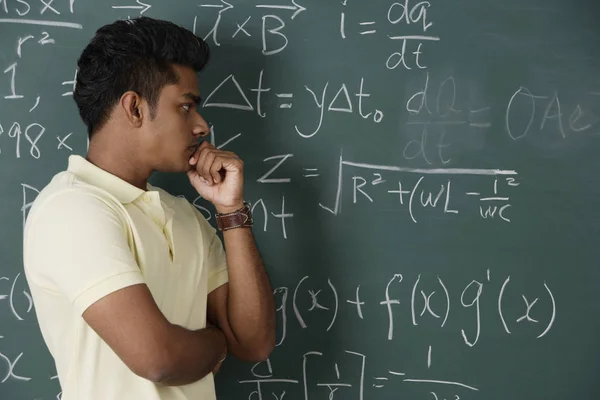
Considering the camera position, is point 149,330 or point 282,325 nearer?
point 149,330

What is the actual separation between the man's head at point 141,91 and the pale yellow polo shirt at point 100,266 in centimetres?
11

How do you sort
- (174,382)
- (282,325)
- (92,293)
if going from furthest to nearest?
(282,325)
(174,382)
(92,293)

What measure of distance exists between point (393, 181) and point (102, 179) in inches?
39.0

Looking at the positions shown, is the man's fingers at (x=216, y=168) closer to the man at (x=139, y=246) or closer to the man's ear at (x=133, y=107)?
the man at (x=139, y=246)

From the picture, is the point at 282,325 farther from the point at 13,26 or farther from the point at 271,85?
the point at 13,26

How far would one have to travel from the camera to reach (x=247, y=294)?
1701 millimetres

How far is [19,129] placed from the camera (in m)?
1.99

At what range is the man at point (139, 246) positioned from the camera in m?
1.29

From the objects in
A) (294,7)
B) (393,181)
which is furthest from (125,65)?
(393,181)

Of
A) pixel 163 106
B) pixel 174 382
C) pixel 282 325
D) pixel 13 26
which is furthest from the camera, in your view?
pixel 282 325

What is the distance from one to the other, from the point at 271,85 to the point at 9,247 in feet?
3.32

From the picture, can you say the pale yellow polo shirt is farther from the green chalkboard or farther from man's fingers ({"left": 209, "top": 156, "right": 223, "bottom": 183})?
the green chalkboard

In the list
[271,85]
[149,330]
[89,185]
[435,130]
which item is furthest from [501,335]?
[89,185]

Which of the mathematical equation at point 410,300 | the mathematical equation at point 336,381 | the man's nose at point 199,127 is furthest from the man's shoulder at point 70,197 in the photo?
the mathematical equation at point 336,381
